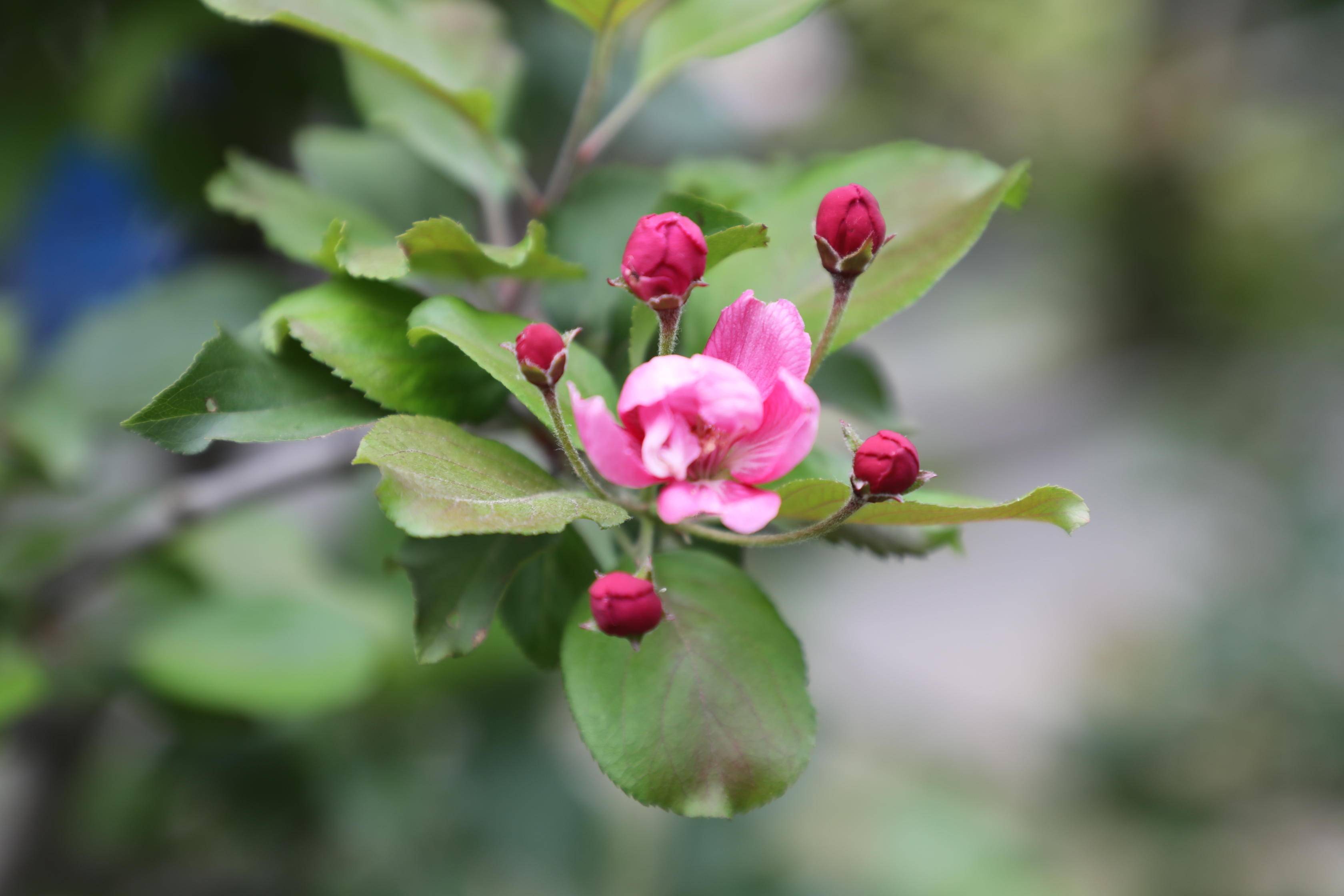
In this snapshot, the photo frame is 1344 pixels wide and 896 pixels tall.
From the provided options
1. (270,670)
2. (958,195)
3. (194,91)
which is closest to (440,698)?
(270,670)

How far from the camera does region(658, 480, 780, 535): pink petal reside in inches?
14.3

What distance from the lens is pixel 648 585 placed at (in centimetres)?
36

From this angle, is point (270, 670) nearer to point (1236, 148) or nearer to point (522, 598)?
point (522, 598)

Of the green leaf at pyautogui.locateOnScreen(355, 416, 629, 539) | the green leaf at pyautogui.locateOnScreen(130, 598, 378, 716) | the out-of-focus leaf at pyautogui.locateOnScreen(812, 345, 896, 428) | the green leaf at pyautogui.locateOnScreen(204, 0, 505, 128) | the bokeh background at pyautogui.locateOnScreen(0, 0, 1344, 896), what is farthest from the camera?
the bokeh background at pyautogui.locateOnScreen(0, 0, 1344, 896)

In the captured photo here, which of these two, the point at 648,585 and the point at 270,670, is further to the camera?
the point at 270,670

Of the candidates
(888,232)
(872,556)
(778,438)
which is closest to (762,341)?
(778,438)

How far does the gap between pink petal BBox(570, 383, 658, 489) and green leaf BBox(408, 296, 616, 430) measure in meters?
0.02

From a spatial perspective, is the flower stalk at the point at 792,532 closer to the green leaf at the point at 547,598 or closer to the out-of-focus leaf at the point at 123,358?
the green leaf at the point at 547,598

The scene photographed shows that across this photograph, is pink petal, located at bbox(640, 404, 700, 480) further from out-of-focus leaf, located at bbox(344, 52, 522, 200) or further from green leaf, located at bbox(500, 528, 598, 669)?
out-of-focus leaf, located at bbox(344, 52, 522, 200)

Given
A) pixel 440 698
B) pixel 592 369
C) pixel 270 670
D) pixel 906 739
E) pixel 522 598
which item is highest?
pixel 592 369

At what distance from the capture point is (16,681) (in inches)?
26.9

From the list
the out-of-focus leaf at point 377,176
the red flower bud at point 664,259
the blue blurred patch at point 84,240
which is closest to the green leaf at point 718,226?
the red flower bud at point 664,259

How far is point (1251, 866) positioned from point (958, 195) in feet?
6.13

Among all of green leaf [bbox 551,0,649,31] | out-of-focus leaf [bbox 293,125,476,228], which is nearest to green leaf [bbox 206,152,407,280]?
out-of-focus leaf [bbox 293,125,476,228]
